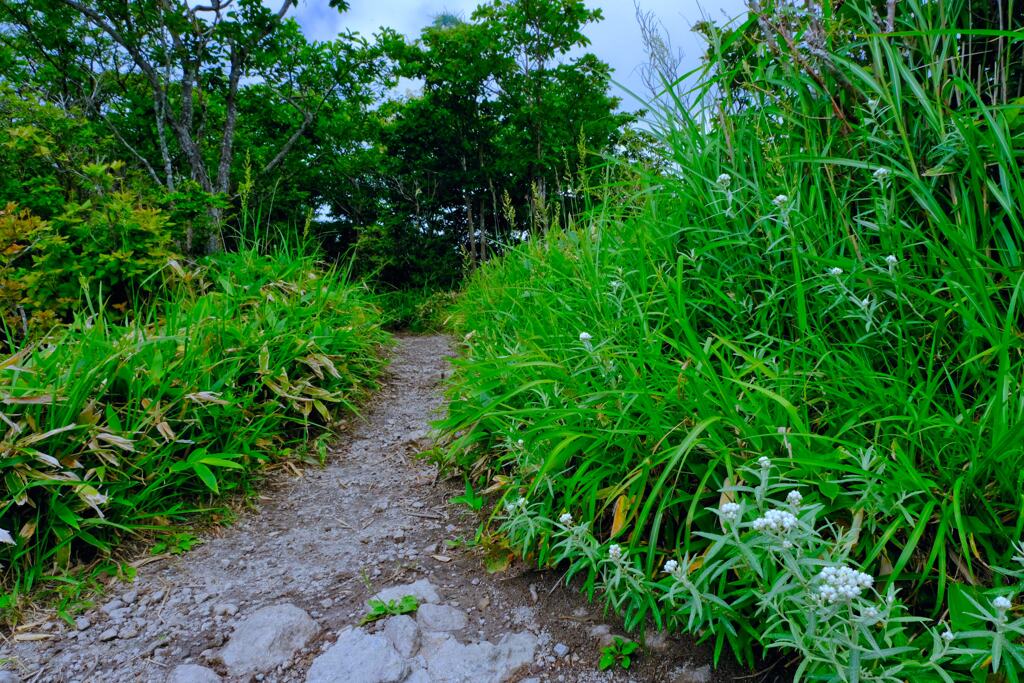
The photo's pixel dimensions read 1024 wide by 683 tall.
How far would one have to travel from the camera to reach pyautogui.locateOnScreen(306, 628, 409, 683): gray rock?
167 cm

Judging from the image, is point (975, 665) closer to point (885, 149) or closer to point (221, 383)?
point (885, 149)

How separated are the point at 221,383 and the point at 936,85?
124 inches

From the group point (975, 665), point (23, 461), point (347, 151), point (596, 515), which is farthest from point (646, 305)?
point (347, 151)

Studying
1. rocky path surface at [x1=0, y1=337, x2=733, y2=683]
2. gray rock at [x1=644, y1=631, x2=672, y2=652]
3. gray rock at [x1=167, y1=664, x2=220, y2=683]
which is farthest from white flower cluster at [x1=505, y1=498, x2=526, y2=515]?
gray rock at [x1=167, y1=664, x2=220, y2=683]

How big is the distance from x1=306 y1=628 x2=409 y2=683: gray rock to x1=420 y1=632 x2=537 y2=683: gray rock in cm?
9

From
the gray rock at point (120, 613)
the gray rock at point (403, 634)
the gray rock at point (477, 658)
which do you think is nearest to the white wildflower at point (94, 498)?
the gray rock at point (120, 613)

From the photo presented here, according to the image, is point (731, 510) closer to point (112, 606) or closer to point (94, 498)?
point (112, 606)

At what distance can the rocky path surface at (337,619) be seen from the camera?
5.55 ft

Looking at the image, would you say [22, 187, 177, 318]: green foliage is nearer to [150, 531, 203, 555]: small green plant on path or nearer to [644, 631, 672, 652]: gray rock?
[150, 531, 203, 555]: small green plant on path

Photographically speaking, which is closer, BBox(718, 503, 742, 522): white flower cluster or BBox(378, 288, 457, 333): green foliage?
BBox(718, 503, 742, 522): white flower cluster

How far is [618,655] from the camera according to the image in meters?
1.65

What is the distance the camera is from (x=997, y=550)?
149cm

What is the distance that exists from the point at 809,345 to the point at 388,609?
161 centimetres

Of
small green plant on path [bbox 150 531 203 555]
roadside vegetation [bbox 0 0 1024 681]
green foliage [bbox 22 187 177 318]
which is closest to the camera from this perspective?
roadside vegetation [bbox 0 0 1024 681]
